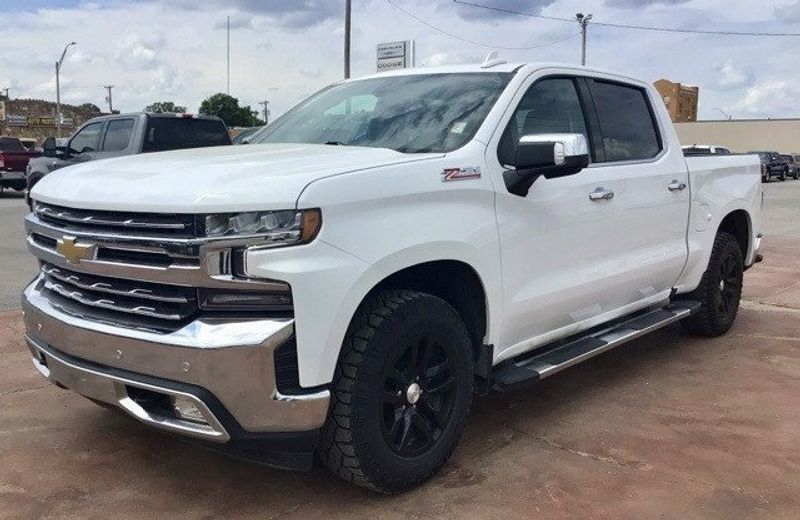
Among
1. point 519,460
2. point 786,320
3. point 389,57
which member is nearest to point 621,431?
point 519,460

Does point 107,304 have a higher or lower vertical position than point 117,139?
lower

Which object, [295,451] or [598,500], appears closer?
[295,451]

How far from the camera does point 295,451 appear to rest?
295 centimetres

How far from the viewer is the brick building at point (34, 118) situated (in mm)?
57656

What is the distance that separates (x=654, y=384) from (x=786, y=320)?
2.56 metres

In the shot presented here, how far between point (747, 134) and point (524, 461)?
236 ft

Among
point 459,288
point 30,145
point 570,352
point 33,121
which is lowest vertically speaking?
point 570,352

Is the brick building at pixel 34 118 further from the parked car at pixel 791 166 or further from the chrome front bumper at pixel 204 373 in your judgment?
the chrome front bumper at pixel 204 373

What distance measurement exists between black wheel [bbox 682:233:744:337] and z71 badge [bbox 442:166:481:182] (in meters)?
2.96

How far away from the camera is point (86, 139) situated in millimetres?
12695

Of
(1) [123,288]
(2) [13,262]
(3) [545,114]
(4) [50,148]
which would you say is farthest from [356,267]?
(4) [50,148]

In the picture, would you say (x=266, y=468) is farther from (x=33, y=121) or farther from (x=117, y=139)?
(x=33, y=121)

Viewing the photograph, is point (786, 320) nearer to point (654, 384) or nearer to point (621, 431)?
point (654, 384)

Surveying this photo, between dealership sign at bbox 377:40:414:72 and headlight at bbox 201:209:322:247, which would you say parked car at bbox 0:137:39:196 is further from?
headlight at bbox 201:209:322:247
